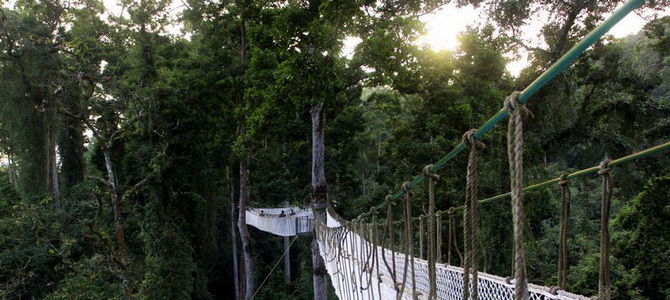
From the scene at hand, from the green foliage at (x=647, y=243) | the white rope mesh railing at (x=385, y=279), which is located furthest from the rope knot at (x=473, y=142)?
the green foliage at (x=647, y=243)

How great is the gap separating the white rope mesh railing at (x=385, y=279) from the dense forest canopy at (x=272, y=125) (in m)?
0.33

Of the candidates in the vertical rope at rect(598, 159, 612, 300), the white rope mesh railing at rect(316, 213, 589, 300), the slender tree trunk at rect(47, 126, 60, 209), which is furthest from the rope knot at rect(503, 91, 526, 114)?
the slender tree trunk at rect(47, 126, 60, 209)

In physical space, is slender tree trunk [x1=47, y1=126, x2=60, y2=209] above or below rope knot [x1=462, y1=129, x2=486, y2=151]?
above

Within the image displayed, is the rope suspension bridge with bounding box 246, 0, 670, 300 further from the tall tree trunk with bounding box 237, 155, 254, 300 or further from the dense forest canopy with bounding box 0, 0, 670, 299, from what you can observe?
the tall tree trunk with bounding box 237, 155, 254, 300

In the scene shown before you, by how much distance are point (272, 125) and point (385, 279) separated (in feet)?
13.8

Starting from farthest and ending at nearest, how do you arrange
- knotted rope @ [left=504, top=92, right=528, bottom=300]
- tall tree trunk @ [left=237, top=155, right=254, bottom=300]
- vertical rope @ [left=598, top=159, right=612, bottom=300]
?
tall tree trunk @ [left=237, top=155, right=254, bottom=300], vertical rope @ [left=598, top=159, right=612, bottom=300], knotted rope @ [left=504, top=92, right=528, bottom=300]

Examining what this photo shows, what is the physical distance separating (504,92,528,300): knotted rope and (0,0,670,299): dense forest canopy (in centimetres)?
142

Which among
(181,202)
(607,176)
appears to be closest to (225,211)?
(181,202)

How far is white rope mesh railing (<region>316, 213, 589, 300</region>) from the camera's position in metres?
1.51

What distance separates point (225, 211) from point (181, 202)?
11.5ft

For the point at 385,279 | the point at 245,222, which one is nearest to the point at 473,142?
the point at 385,279

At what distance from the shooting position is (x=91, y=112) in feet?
22.3

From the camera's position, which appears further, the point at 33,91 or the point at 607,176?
the point at 33,91

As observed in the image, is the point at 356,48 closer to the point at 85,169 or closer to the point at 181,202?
the point at 181,202
